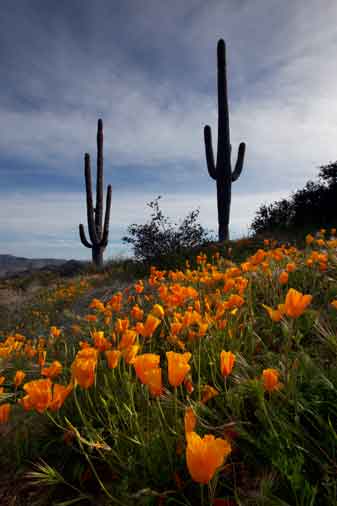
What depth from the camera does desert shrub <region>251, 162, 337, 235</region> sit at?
11688 mm

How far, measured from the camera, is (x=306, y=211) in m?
12.2

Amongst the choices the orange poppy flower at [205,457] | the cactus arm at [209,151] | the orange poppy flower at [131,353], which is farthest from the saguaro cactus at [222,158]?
the orange poppy flower at [205,457]

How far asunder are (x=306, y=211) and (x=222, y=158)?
3535mm

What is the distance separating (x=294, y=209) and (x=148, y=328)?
12.3m

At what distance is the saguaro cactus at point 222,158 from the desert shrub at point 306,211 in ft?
5.42

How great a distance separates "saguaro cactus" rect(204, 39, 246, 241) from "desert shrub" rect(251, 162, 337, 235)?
1.65m

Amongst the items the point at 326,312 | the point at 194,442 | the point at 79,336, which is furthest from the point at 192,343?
the point at 79,336

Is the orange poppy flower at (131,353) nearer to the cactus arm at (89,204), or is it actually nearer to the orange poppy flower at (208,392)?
the orange poppy flower at (208,392)

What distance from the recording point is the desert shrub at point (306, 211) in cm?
1169

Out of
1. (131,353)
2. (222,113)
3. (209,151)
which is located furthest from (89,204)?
(131,353)

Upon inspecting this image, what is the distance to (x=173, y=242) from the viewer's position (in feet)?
47.0

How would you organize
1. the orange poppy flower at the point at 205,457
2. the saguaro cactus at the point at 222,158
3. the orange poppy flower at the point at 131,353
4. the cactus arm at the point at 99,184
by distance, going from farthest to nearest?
the cactus arm at the point at 99,184, the saguaro cactus at the point at 222,158, the orange poppy flower at the point at 131,353, the orange poppy flower at the point at 205,457

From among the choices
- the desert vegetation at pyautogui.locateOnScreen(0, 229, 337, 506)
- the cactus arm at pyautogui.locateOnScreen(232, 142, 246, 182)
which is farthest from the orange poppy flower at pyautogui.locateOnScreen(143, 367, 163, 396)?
the cactus arm at pyautogui.locateOnScreen(232, 142, 246, 182)

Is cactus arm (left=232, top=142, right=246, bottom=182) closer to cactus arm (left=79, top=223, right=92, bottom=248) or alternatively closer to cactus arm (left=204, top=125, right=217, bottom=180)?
cactus arm (left=204, top=125, right=217, bottom=180)
